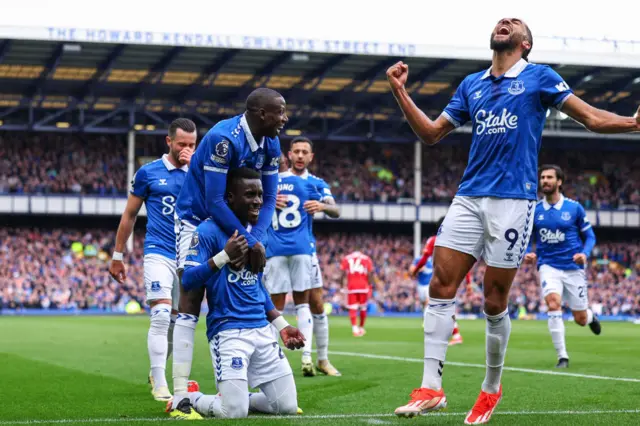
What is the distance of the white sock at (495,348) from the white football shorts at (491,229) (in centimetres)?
39

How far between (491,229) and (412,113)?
0.88 m

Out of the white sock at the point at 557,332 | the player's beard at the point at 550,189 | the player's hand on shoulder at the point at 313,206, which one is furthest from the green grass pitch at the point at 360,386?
the player's beard at the point at 550,189

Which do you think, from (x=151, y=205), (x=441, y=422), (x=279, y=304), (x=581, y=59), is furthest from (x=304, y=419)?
(x=581, y=59)

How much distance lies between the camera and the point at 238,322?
6168 millimetres

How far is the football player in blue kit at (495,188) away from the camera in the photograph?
5887 mm

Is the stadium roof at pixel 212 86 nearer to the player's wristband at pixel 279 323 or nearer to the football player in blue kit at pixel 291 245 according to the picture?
the football player in blue kit at pixel 291 245

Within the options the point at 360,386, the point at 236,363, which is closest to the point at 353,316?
the point at 360,386

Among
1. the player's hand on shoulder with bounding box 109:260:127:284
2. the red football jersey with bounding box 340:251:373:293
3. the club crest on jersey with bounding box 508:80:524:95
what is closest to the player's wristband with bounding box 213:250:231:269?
the club crest on jersey with bounding box 508:80:524:95

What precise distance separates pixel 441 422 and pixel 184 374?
1.77 metres

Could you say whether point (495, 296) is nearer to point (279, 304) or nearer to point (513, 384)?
point (513, 384)

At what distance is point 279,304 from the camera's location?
10633 mm

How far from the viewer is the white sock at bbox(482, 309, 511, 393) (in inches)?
240

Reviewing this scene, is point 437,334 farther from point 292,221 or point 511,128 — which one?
point 292,221

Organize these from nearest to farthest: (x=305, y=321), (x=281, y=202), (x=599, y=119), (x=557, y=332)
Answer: (x=599, y=119) → (x=281, y=202) → (x=305, y=321) → (x=557, y=332)
